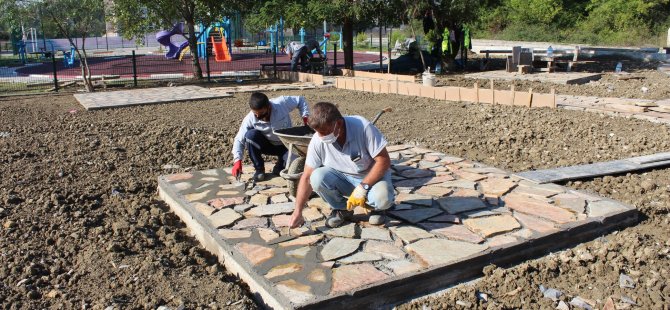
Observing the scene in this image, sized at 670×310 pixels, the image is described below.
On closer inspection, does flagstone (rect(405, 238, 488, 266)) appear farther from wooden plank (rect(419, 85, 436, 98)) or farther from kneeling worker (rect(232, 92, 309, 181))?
wooden plank (rect(419, 85, 436, 98))

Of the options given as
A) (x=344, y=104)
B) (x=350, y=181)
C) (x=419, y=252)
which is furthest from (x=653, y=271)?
(x=344, y=104)

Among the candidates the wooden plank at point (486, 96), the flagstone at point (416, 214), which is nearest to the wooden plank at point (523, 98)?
the wooden plank at point (486, 96)

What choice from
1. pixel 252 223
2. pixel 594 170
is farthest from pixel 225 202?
pixel 594 170

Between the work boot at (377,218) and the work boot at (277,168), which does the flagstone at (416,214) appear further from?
the work boot at (277,168)

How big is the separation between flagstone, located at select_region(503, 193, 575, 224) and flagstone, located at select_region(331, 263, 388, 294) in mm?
1657

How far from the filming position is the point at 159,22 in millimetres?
16844

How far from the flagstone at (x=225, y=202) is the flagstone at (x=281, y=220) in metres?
0.53

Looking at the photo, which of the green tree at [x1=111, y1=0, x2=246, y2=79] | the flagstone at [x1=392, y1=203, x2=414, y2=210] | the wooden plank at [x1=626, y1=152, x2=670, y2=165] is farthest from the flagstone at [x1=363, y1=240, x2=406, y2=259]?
the green tree at [x1=111, y1=0, x2=246, y2=79]

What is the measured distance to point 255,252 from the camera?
413 centimetres

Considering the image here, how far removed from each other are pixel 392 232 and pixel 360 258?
547 millimetres

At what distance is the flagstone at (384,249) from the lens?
405 centimetres

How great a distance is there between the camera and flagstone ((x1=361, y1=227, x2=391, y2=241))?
4369mm

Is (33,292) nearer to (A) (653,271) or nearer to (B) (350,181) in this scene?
(B) (350,181)

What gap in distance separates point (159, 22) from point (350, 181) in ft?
45.9
